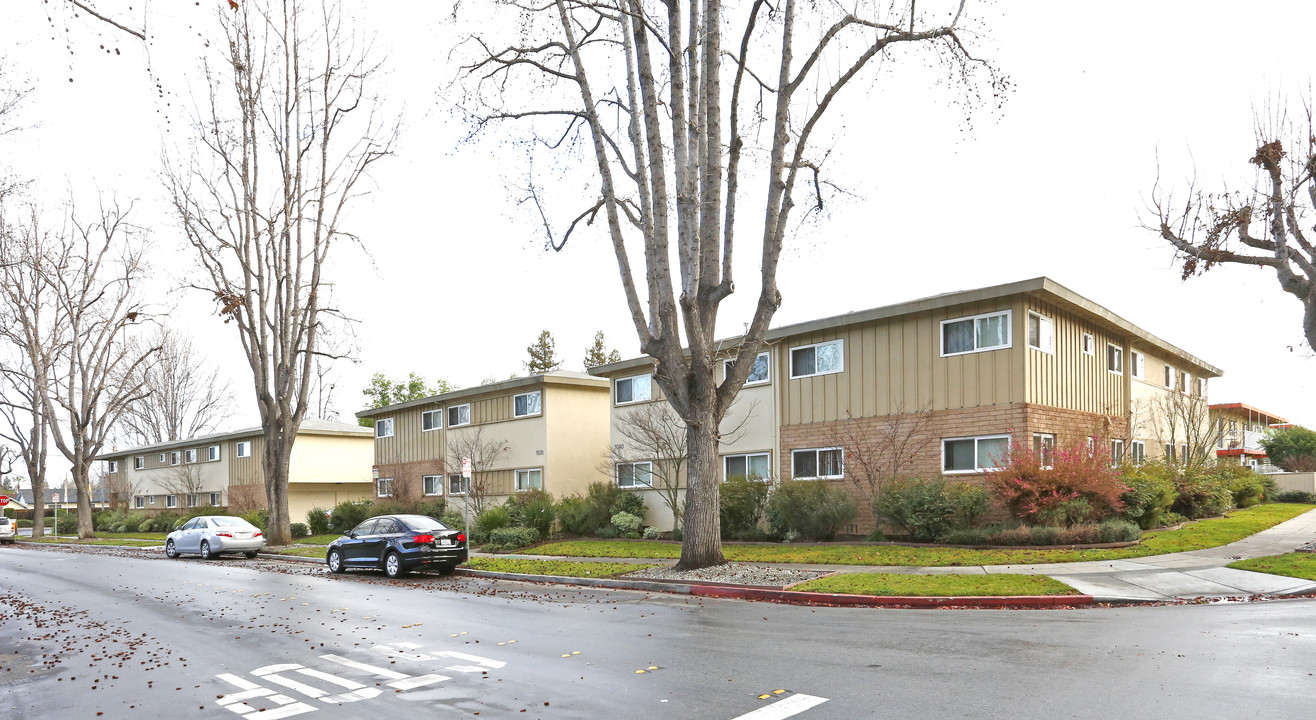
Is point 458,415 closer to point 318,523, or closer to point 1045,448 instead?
point 318,523

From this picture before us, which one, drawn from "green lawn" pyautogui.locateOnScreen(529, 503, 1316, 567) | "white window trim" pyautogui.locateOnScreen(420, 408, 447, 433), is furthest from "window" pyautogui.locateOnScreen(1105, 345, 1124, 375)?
"white window trim" pyautogui.locateOnScreen(420, 408, 447, 433)

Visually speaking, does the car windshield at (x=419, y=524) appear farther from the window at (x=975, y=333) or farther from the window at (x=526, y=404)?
the window at (x=975, y=333)

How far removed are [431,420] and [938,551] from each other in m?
25.3

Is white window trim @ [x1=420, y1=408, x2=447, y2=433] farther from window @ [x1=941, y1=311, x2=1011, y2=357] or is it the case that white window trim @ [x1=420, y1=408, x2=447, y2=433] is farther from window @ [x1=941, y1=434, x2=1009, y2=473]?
window @ [x1=941, y1=311, x2=1011, y2=357]

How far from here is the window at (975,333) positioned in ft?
66.7

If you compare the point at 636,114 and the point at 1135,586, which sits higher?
the point at 636,114

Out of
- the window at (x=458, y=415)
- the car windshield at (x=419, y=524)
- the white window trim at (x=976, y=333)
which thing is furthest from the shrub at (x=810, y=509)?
the window at (x=458, y=415)

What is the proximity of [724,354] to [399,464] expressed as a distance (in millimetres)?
20061

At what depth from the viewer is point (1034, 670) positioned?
7746 mm

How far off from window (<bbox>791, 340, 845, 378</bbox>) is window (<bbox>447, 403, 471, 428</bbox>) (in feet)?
52.3

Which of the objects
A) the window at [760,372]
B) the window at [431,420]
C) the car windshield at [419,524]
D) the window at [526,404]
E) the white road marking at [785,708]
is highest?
the window at [760,372]

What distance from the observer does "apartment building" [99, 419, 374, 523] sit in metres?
46.4

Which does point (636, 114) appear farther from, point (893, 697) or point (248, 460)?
point (248, 460)

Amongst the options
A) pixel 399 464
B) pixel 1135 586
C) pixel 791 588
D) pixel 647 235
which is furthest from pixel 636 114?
pixel 399 464
